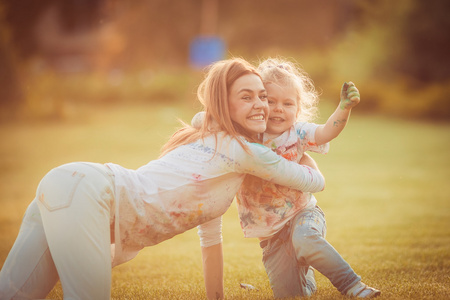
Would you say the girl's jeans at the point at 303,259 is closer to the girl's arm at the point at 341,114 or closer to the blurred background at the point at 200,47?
the girl's arm at the point at 341,114

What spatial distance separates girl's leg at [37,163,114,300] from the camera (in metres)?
2.25

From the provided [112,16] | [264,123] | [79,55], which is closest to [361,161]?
[264,123]

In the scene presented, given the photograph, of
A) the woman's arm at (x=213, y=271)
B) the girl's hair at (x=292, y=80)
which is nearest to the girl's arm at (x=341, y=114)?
the girl's hair at (x=292, y=80)

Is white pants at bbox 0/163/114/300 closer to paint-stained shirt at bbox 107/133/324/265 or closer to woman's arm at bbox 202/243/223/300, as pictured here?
paint-stained shirt at bbox 107/133/324/265

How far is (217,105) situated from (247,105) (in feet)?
0.57

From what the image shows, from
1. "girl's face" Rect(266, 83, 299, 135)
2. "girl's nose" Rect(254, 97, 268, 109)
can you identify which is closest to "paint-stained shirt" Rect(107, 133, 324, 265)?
"girl's nose" Rect(254, 97, 268, 109)

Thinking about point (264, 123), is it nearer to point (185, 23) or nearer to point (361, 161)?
point (361, 161)

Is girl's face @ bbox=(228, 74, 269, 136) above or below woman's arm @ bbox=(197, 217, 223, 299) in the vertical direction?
above

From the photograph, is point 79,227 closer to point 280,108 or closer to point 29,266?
point 29,266

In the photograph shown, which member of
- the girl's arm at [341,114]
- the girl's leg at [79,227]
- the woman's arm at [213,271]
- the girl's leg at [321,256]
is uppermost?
the girl's arm at [341,114]

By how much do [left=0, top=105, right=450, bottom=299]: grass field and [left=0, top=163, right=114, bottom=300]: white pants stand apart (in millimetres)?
895

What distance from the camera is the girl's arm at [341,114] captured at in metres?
2.80

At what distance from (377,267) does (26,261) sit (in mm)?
2611

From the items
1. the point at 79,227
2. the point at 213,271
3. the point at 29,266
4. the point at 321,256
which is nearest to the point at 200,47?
the point at 213,271
